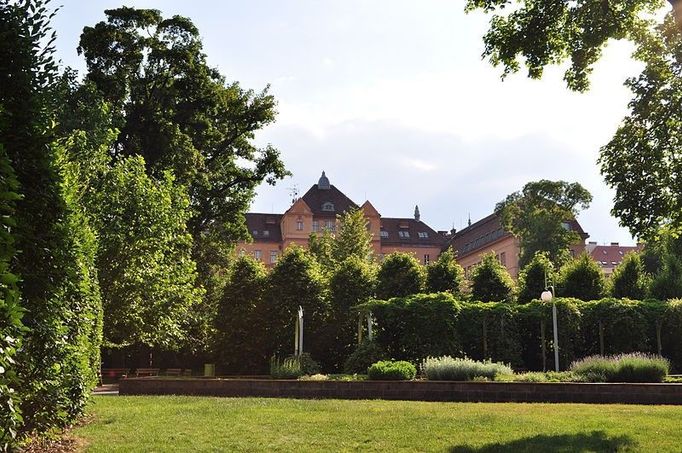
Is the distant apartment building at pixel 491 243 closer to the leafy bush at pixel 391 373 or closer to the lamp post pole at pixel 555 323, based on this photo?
the lamp post pole at pixel 555 323

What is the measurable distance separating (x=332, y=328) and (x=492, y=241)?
5515cm

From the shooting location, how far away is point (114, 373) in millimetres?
32094

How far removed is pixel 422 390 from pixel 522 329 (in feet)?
36.6

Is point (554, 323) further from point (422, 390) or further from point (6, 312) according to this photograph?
point (6, 312)

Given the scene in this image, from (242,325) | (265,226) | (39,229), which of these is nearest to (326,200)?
(265,226)

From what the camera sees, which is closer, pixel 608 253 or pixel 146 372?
pixel 146 372

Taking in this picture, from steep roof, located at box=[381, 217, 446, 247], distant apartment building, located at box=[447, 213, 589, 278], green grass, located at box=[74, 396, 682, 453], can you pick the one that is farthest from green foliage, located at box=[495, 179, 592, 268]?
green grass, located at box=[74, 396, 682, 453]

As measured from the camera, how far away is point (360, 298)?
1182 inches

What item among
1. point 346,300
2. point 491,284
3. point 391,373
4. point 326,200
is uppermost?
point 326,200

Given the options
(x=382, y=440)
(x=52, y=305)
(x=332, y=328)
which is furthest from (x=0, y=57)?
(x=332, y=328)

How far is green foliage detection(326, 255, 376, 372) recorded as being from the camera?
29.4 m

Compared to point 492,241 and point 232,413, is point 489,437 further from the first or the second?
point 492,241

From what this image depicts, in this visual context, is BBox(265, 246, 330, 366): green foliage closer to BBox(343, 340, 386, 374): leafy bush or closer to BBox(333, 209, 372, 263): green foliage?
BBox(343, 340, 386, 374): leafy bush

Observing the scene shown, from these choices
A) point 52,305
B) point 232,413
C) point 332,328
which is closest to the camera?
point 52,305
